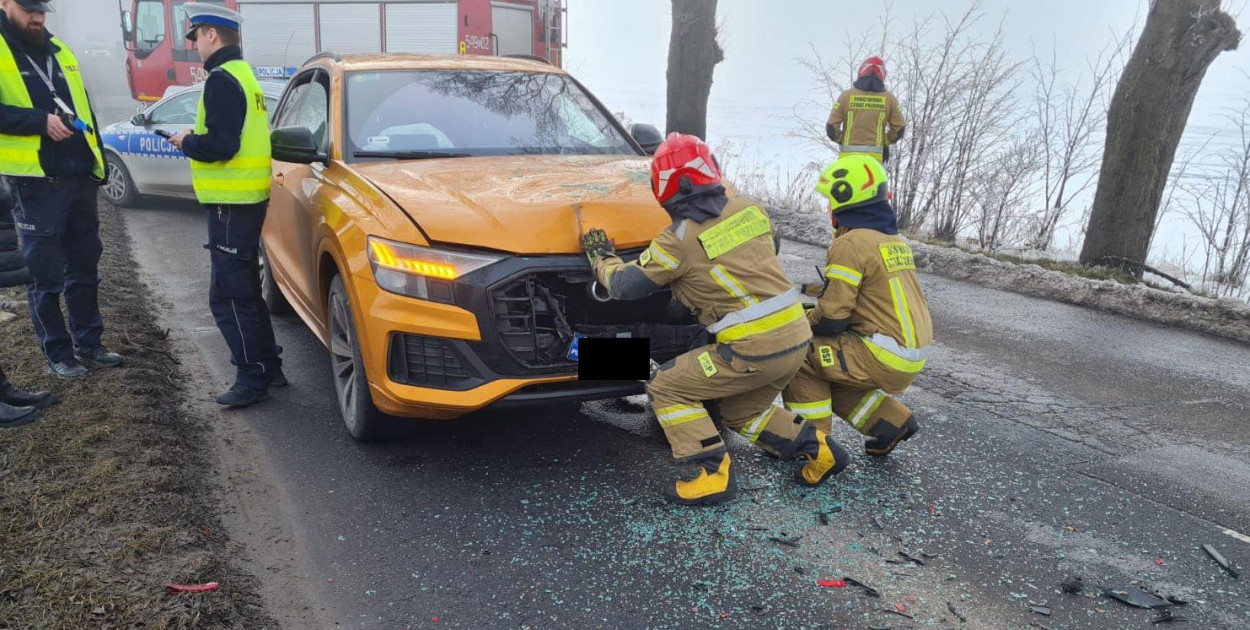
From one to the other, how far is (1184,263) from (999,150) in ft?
7.48

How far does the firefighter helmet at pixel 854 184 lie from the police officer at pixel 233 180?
282cm

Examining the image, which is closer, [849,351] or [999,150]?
[849,351]

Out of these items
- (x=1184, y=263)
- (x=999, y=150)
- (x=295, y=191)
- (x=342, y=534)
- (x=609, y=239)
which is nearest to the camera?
(x=342, y=534)

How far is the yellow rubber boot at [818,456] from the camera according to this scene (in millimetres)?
3605

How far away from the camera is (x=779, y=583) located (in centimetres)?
295

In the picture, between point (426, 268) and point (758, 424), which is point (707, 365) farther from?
point (426, 268)

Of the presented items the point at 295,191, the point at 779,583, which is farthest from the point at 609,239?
the point at 295,191

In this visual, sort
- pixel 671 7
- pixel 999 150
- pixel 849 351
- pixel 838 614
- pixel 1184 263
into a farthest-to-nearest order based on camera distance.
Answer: pixel 671 7 < pixel 999 150 < pixel 1184 263 < pixel 849 351 < pixel 838 614

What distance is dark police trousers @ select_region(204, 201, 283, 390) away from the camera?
4355mm

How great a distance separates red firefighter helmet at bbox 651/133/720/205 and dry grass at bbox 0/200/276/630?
2089 mm

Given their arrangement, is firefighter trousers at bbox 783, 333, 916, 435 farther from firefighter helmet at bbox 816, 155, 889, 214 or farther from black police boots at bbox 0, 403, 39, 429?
black police boots at bbox 0, 403, 39, 429

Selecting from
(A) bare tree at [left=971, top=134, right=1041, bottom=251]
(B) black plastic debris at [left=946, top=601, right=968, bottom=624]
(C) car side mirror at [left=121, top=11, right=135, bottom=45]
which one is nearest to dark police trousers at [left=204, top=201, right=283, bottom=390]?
(B) black plastic debris at [left=946, top=601, right=968, bottom=624]

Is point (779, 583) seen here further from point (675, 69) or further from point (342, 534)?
point (675, 69)

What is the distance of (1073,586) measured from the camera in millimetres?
2945
